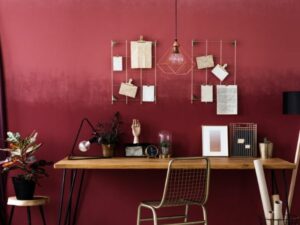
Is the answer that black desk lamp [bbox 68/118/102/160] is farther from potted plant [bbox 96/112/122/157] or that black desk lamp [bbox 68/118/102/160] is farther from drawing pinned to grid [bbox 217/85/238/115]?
drawing pinned to grid [bbox 217/85/238/115]

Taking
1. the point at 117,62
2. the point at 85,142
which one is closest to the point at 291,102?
the point at 117,62

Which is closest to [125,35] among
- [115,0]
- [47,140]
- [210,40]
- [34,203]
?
[115,0]

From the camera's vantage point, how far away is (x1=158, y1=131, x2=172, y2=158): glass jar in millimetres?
4641

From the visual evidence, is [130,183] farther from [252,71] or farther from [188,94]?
[252,71]

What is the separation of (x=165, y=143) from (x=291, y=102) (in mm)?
1100

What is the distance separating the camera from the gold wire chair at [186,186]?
4.08 meters

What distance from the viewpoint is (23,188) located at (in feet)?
14.4

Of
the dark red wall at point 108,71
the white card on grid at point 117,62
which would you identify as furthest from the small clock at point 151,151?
the white card on grid at point 117,62

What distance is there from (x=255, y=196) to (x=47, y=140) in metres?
1.89

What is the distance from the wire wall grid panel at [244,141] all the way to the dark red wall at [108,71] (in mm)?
88

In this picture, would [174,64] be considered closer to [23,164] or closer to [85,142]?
[85,142]

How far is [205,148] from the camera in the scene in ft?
Result: 15.6

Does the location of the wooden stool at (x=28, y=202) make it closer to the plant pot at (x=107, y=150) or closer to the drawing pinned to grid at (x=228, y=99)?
the plant pot at (x=107, y=150)

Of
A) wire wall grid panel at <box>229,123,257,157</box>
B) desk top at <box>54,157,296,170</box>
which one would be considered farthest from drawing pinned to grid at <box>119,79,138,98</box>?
wire wall grid panel at <box>229,123,257,157</box>
